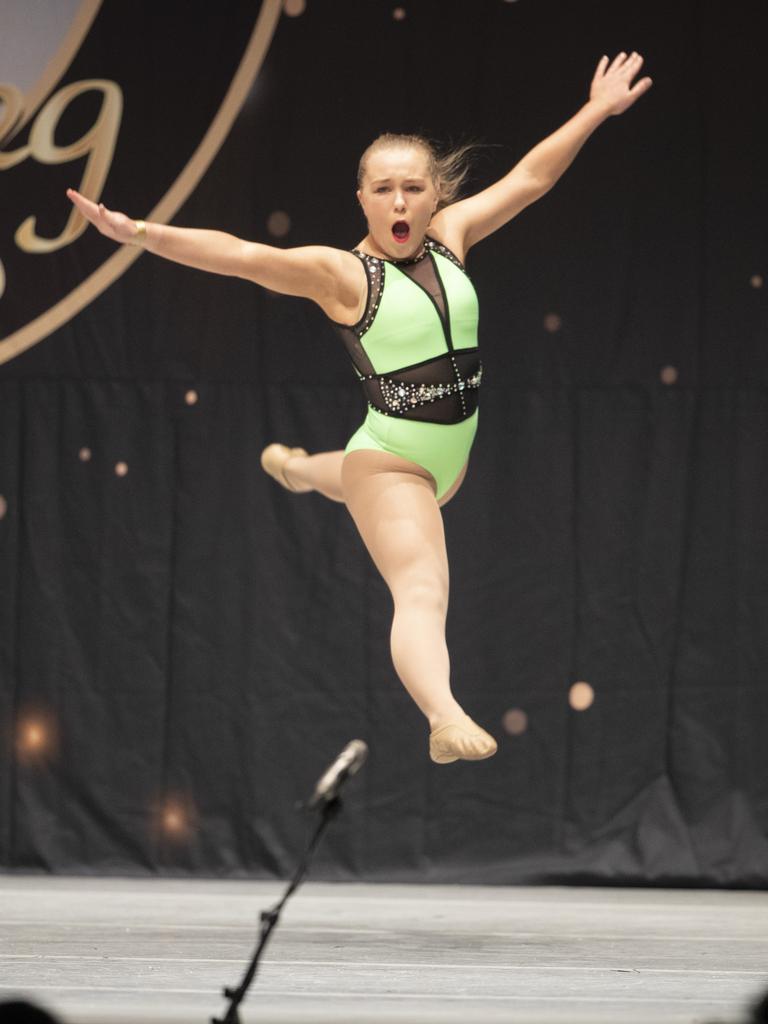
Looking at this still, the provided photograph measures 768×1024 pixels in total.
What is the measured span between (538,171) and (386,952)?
6.16 feet

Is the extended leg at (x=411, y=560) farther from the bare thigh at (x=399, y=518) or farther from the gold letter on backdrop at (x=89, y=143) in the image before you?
the gold letter on backdrop at (x=89, y=143)

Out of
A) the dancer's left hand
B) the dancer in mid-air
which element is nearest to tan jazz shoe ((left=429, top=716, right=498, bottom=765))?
the dancer in mid-air

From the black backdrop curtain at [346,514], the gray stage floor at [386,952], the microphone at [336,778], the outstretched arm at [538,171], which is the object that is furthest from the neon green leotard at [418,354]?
the microphone at [336,778]

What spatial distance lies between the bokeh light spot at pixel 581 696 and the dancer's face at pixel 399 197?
200 centimetres

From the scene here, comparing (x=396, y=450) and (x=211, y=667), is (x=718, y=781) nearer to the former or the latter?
(x=211, y=667)

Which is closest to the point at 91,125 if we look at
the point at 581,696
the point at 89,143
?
the point at 89,143

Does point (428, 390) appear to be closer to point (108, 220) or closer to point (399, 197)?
point (399, 197)

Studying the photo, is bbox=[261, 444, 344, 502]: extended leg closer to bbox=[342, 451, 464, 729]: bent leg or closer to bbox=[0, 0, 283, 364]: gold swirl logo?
bbox=[342, 451, 464, 729]: bent leg

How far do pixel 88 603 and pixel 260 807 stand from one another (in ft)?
2.84

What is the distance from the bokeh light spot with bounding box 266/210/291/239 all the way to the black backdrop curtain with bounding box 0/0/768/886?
0.02 metres

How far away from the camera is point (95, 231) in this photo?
17.2 ft

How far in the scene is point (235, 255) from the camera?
3.35 metres

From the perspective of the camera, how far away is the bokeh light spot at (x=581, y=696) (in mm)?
5148

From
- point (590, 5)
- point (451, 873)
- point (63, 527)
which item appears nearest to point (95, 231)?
point (63, 527)
